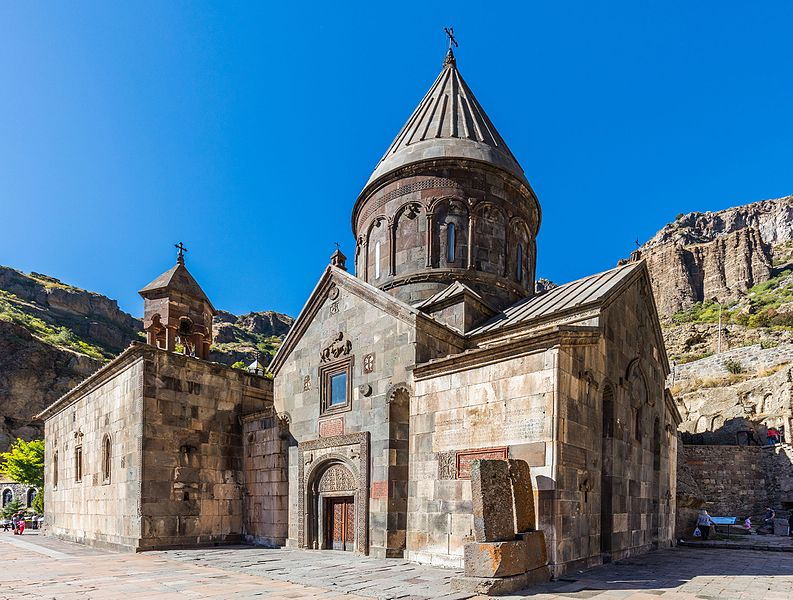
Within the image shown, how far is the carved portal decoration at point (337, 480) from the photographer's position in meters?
11.8

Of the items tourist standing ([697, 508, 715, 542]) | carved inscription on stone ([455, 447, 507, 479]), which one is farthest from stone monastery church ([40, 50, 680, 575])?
tourist standing ([697, 508, 715, 542])

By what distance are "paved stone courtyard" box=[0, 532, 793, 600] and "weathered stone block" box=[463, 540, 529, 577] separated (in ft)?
1.11

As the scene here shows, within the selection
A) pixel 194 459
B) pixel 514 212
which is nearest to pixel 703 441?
pixel 514 212

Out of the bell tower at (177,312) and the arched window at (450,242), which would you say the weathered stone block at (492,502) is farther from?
the bell tower at (177,312)

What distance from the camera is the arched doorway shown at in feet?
38.8

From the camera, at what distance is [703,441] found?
89.7ft

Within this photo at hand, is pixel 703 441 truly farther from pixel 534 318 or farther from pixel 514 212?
pixel 534 318

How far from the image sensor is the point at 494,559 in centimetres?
699

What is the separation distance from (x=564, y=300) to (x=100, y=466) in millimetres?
12544

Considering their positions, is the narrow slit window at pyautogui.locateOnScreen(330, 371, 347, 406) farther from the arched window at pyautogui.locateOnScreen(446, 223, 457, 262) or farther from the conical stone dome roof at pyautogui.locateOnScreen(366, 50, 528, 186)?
the conical stone dome roof at pyautogui.locateOnScreen(366, 50, 528, 186)

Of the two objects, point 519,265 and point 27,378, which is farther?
point 27,378

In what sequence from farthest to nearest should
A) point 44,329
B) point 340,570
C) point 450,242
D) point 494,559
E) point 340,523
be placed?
point 44,329 < point 450,242 < point 340,523 < point 340,570 < point 494,559

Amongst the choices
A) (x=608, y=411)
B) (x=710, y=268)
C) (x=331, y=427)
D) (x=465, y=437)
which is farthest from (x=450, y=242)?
(x=710, y=268)

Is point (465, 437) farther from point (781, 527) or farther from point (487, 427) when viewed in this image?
point (781, 527)
